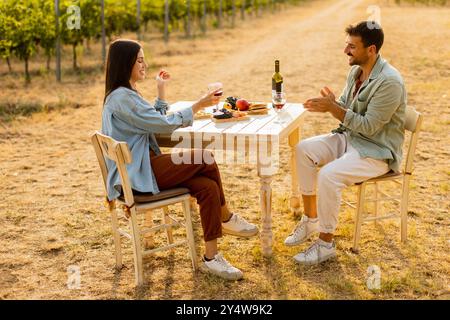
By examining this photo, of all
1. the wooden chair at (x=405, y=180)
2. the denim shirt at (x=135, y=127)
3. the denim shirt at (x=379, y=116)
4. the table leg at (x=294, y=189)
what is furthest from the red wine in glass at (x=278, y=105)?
the denim shirt at (x=135, y=127)

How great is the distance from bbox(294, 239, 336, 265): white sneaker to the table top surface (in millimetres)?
713

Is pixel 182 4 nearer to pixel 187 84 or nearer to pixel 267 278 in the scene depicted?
pixel 187 84

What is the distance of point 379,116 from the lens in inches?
152

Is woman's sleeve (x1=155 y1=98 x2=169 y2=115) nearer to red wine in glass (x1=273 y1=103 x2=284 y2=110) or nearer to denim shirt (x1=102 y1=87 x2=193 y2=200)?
denim shirt (x1=102 y1=87 x2=193 y2=200)

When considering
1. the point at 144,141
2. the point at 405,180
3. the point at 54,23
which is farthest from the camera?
the point at 54,23

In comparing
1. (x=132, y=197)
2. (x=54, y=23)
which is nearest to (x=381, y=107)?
(x=132, y=197)

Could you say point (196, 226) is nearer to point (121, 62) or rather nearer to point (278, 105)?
point (278, 105)

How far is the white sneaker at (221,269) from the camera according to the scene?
12.5ft

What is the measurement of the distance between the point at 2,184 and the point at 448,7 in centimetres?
2295

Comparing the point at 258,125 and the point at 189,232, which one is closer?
the point at 189,232

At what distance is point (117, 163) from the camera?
3492 mm

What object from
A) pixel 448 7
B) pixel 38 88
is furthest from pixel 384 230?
pixel 448 7

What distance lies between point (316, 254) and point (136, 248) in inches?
43.6

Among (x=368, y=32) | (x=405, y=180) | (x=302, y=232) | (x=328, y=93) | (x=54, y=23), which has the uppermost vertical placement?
(x=368, y=32)
